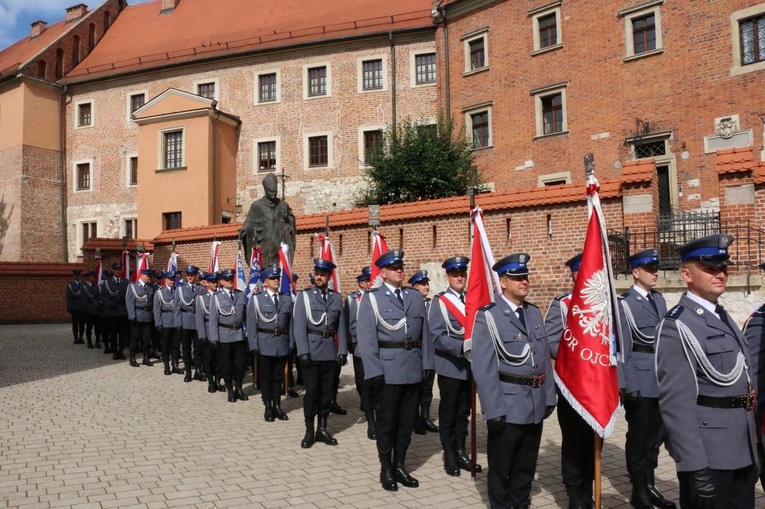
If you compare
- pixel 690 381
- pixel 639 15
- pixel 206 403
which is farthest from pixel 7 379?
pixel 639 15

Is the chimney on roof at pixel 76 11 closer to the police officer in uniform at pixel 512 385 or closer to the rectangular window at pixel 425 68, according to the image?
the rectangular window at pixel 425 68

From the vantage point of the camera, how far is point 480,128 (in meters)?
Answer: 24.2

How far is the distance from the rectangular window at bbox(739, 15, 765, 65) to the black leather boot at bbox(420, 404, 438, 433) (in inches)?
629

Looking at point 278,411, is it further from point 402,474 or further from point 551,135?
point 551,135

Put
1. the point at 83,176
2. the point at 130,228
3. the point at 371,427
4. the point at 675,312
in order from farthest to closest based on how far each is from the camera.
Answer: the point at 83,176 < the point at 130,228 < the point at 371,427 < the point at 675,312

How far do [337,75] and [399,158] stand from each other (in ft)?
29.4

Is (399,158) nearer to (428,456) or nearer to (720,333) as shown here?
(428,456)

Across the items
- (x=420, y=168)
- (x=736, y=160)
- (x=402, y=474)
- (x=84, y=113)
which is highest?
(x=84, y=113)

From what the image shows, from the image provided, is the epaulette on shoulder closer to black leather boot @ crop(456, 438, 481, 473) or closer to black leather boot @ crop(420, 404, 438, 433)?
black leather boot @ crop(456, 438, 481, 473)

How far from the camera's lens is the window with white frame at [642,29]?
19203 mm

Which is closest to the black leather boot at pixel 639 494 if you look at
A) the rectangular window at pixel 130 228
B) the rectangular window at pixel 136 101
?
the rectangular window at pixel 130 228

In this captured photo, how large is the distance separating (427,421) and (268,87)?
2522 cm

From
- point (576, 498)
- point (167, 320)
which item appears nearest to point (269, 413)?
point (576, 498)

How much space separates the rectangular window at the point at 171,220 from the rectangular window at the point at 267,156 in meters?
4.59
